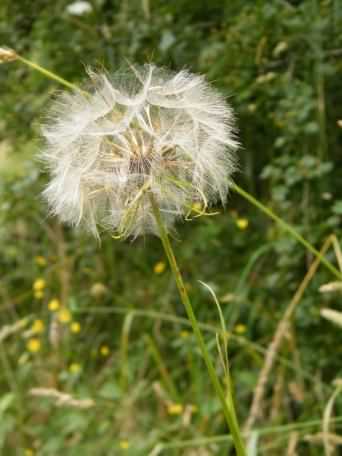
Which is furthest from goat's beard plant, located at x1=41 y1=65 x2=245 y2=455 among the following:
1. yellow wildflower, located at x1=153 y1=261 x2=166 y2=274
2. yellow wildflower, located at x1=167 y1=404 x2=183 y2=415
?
yellow wildflower, located at x1=153 y1=261 x2=166 y2=274

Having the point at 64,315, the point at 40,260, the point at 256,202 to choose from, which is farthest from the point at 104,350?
the point at 256,202

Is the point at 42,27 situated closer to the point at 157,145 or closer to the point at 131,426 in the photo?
the point at 131,426

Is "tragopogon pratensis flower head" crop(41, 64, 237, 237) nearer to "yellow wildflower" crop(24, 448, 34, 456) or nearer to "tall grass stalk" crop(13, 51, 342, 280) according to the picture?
"tall grass stalk" crop(13, 51, 342, 280)

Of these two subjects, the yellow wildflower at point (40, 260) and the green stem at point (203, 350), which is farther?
the yellow wildflower at point (40, 260)

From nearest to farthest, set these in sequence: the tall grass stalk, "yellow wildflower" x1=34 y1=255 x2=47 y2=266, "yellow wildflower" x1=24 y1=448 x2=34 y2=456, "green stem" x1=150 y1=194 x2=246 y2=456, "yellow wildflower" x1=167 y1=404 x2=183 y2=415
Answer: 1. "green stem" x1=150 y1=194 x2=246 y2=456
2. the tall grass stalk
3. "yellow wildflower" x1=167 y1=404 x2=183 y2=415
4. "yellow wildflower" x1=24 y1=448 x2=34 y2=456
5. "yellow wildflower" x1=34 y1=255 x2=47 y2=266

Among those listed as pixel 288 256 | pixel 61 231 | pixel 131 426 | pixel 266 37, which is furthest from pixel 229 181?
pixel 61 231

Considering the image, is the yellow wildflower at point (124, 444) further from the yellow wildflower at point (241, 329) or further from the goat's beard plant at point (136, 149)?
the goat's beard plant at point (136, 149)

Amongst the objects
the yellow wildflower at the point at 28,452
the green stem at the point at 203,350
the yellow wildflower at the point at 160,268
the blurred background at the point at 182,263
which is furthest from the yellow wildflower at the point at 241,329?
the green stem at the point at 203,350
